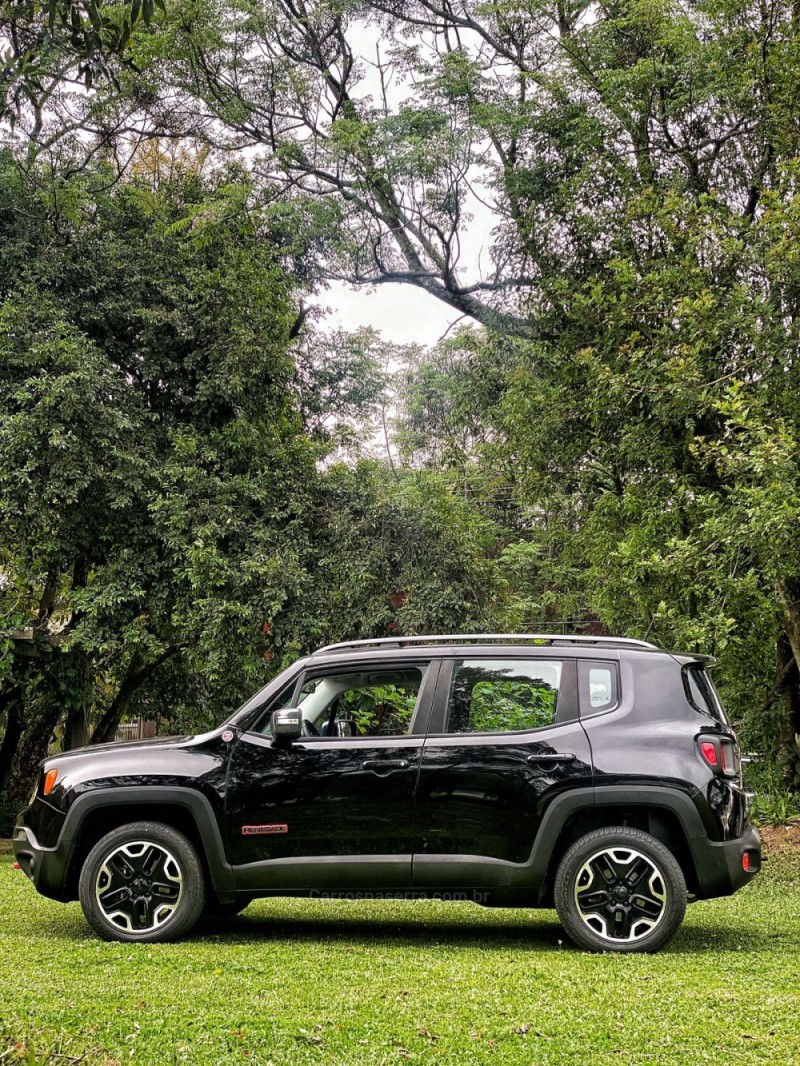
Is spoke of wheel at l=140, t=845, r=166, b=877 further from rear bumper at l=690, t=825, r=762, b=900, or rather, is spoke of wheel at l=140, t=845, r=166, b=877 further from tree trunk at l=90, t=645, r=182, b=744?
tree trunk at l=90, t=645, r=182, b=744

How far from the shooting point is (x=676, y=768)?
6047 mm

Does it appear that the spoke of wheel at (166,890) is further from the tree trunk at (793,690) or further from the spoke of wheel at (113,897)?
the tree trunk at (793,690)

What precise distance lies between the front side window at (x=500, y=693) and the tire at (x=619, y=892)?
802 millimetres

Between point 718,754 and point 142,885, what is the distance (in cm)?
346

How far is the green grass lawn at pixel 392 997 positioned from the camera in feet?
13.6

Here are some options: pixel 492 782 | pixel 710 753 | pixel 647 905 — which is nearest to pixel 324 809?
pixel 492 782

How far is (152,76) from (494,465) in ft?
26.9

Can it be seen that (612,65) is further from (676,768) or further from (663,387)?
(676,768)

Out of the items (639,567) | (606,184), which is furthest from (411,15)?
(639,567)

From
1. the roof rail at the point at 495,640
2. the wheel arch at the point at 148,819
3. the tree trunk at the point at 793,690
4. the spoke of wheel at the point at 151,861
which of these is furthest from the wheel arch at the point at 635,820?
the tree trunk at the point at 793,690

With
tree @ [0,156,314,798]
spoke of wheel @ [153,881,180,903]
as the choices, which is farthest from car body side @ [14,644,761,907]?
tree @ [0,156,314,798]

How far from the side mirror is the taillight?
Result: 2.34m

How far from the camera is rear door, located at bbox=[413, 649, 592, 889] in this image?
6160 mm

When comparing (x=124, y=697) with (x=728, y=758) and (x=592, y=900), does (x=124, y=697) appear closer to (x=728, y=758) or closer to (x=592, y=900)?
(x=592, y=900)
